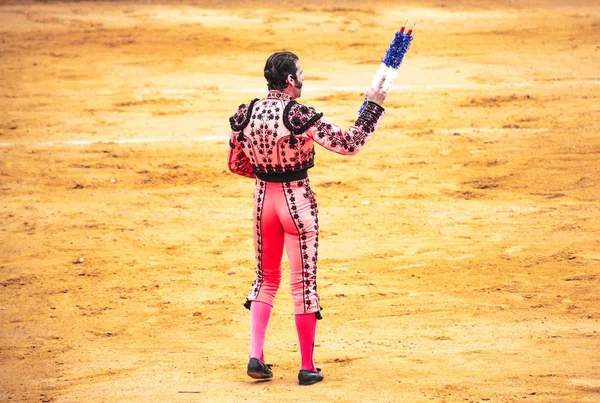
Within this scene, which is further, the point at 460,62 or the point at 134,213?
the point at 460,62

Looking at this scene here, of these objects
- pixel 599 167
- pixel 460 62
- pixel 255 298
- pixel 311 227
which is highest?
pixel 460 62

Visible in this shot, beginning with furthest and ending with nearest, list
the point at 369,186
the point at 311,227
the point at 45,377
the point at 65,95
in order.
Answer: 1. the point at 65,95
2. the point at 369,186
3. the point at 45,377
4. the point at 311,227

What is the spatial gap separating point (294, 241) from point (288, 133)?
594 millimetres

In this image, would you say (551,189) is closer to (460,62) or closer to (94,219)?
(94,219)

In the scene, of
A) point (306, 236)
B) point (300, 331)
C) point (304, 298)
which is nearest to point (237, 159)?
point (306, 236)

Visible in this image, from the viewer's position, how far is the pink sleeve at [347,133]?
4.76 meters

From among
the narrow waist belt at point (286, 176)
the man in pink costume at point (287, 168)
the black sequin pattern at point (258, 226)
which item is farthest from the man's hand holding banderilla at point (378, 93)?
the black sequin pattern at point (258, 226)

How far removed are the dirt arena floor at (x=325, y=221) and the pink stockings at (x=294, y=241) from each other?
0.32 meters

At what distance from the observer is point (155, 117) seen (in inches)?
494

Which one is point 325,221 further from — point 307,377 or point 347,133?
point 347,133

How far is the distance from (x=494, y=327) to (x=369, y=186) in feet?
12.9

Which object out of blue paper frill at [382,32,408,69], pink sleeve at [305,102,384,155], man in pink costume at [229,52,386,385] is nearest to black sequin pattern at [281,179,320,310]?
man in pink costume at [229,52,386,385]

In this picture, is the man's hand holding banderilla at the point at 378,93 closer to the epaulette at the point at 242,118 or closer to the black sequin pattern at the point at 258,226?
the epaulette at the point at 242,118

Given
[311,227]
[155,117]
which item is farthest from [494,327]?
[155,117]
